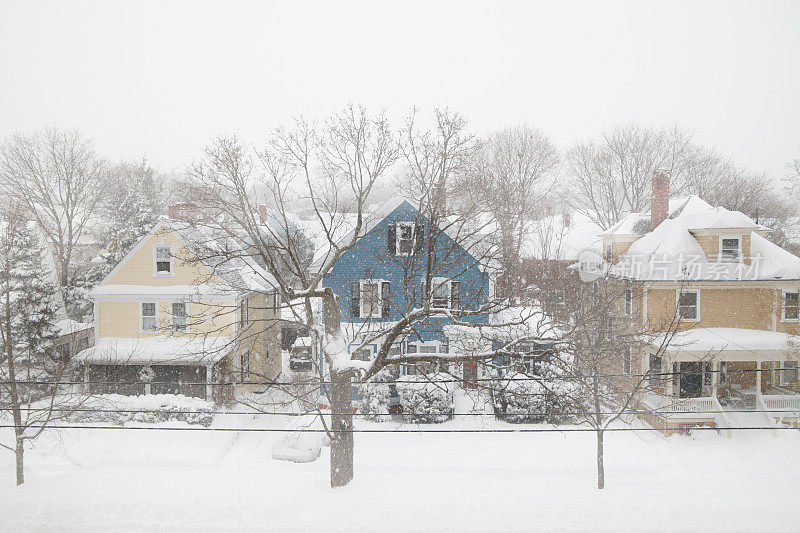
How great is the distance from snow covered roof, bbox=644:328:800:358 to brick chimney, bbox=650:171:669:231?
5240 millimetres

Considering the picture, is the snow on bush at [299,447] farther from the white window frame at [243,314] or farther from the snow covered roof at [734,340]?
the snow covered roof at [734,340]

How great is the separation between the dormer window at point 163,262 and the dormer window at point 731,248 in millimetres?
20858

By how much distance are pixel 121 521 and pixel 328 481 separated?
Result: 437 cm

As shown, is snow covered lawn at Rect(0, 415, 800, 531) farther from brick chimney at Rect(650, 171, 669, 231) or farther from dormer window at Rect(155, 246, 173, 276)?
brick chimney at Rect(650, 171, 669, 231)

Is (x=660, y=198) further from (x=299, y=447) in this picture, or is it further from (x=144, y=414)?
(x=144, y=414)

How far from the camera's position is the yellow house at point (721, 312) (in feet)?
54.3

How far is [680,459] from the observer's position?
1398 cm

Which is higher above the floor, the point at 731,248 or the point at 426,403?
the point at 731,248

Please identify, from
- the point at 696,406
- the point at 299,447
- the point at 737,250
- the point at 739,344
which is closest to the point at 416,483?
the point at 299,447

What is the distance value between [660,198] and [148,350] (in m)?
21.3

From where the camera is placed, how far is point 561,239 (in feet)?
87.4

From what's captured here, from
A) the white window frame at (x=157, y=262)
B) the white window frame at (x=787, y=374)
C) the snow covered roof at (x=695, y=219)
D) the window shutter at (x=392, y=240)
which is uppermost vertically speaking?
the snow covered roof at (x=695, y=219)

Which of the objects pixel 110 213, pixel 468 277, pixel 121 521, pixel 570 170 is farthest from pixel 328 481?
pixel 570 170

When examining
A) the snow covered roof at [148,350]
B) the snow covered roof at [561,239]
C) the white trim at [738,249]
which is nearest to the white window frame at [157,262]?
the snow covered roof at [148,350]
